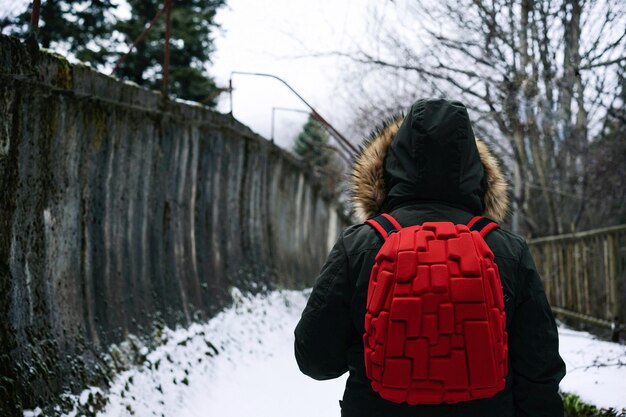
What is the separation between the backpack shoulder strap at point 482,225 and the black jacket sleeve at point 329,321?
437mm

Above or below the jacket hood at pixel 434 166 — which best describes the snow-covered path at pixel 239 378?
below

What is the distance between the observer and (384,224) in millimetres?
2090

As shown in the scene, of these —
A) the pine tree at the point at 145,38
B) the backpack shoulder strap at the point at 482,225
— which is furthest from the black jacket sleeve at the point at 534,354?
the pine tree at the point at 145,38

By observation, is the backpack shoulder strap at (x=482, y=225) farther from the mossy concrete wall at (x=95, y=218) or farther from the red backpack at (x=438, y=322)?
the mossy concrete wall at (x=95, y=218)

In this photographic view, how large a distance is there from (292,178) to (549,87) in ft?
15.5

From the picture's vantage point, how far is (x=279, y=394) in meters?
5.03

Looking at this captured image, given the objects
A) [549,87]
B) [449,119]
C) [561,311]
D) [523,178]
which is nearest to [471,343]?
[449,119]

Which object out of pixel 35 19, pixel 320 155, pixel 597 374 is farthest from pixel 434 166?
pixel 320 155

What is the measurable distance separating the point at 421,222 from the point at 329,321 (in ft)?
1.48

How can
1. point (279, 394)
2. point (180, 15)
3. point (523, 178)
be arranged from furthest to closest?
point (180, 15)
point (523, 178)
point (279, 394)

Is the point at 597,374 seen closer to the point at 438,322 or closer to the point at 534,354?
the point at 534,354

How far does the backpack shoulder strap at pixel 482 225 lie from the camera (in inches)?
80.7

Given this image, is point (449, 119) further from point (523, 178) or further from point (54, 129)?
point (523, 178)

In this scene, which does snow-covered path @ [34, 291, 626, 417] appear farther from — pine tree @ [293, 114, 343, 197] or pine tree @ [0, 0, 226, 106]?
pine tree @ [0, 0, 226, 106]
